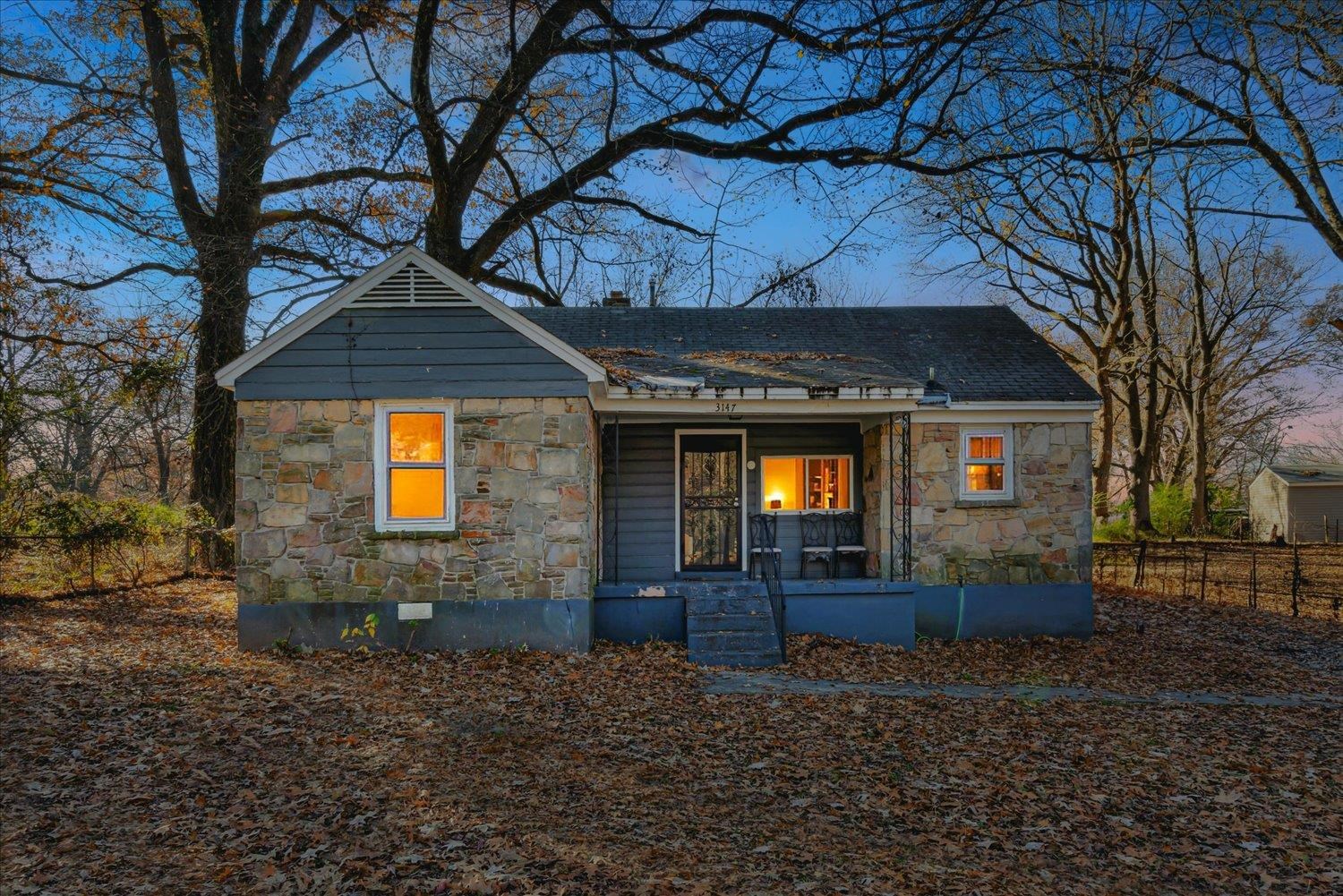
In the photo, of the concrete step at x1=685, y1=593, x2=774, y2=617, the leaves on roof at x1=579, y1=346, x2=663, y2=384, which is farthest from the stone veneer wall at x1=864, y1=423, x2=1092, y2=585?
the leaves on roof at x1=579, y1=346, x2=663, y2=384

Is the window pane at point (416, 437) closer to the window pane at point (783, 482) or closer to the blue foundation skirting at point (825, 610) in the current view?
the blue foundation skirting at point (825, 610)

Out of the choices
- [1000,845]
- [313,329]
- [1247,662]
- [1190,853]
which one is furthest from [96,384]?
[1247,662]

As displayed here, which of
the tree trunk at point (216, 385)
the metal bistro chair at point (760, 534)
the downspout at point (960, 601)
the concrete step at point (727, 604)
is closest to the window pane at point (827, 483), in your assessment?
the metal bistro chair at point (760, 534)

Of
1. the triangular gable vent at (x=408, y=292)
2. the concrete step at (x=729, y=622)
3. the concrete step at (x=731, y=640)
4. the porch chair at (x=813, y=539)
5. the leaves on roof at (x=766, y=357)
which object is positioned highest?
the triangular gable vent at (x=408, y=292)

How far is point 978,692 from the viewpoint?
8.85 m

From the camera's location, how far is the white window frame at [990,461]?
12359mm

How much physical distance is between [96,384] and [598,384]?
33.7ft

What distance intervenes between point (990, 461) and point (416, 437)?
8477mm

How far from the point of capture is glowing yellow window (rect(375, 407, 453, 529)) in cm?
990

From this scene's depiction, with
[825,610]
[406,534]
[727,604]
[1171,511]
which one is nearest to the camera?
[406,534]

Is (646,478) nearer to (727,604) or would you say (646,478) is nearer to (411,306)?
(727,604)

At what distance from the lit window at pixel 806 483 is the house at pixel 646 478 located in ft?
0.11

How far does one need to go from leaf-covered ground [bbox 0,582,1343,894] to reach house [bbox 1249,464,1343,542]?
93.2 ft

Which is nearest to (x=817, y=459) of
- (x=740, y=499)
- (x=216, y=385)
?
(x=740, y=499)
